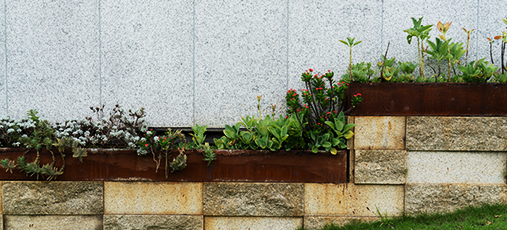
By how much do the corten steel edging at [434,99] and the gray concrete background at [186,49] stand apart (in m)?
0.58

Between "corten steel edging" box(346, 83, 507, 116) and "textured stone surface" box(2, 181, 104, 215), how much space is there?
9.12 ft

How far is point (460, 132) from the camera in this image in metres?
3.14

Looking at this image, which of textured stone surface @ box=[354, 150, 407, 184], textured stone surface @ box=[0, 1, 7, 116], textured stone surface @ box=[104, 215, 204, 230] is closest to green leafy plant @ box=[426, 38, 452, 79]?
textured stone surface @ box=[354, 150, 407, 184]

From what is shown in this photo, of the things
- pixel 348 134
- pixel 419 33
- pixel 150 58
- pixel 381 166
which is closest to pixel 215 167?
pixel 348 134

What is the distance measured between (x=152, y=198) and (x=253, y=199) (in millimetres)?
1029

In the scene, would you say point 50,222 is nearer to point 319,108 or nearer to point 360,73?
point 319,108

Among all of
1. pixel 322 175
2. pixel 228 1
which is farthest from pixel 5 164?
pixel 322 175

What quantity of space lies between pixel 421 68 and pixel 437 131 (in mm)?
751

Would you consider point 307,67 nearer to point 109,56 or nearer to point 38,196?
point 109,56

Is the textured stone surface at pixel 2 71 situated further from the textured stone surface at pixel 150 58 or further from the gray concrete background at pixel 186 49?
the textured stone surface at pixel 150 58

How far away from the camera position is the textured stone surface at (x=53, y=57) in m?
3.64

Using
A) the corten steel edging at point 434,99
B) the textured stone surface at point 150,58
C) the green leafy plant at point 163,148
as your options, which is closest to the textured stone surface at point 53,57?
the textured stone surface at point 150,58

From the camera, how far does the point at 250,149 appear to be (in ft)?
10.7

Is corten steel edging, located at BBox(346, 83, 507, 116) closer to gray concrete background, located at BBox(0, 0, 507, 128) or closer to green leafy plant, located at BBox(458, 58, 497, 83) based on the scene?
Result: green leafy plant, located at BBox(458, 58, 497, 83)
